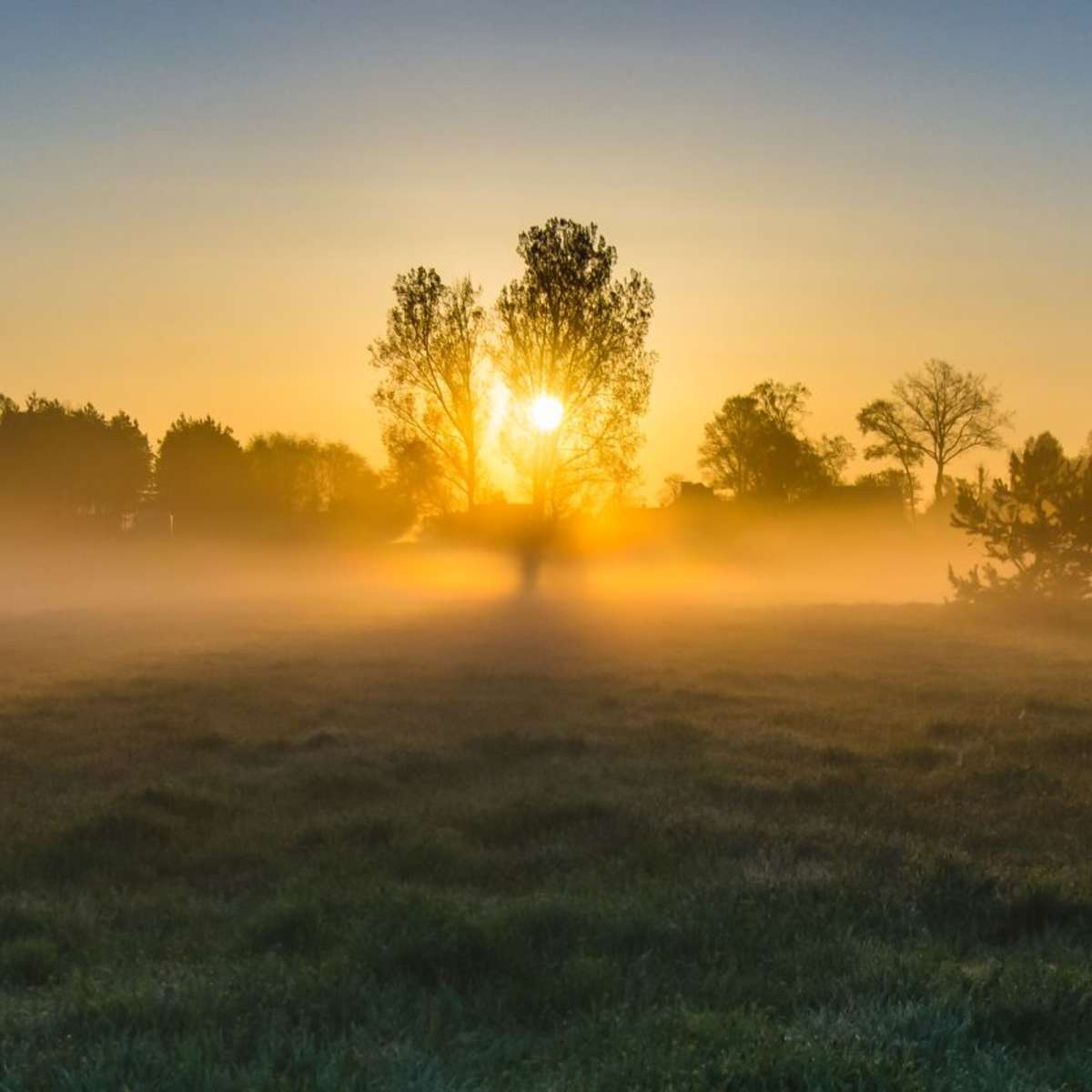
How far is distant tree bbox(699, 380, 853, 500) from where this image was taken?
104 m

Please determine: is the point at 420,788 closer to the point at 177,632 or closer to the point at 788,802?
the point at 788,802

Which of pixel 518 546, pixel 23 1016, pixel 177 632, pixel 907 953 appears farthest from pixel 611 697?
pixel 518 546

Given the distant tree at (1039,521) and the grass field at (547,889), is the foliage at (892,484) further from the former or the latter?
the grass field at (547,889)

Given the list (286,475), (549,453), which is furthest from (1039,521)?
(286,475)

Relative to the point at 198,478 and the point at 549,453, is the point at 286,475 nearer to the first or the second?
the point at 198,478

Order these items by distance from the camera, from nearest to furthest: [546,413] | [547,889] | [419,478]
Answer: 1. [547,889]
2. [546,413]
3. [419,478]

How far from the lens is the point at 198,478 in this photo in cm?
9638

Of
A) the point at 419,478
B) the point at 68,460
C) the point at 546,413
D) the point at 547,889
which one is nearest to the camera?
the point at 547,889

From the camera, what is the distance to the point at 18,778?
1313cm

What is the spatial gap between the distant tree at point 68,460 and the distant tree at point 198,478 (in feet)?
8.79

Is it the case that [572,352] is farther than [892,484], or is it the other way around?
[892,484]

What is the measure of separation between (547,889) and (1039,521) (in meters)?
37.1

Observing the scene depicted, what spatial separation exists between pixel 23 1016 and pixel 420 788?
684 centimetres

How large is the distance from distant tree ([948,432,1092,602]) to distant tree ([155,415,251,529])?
69.2 m
